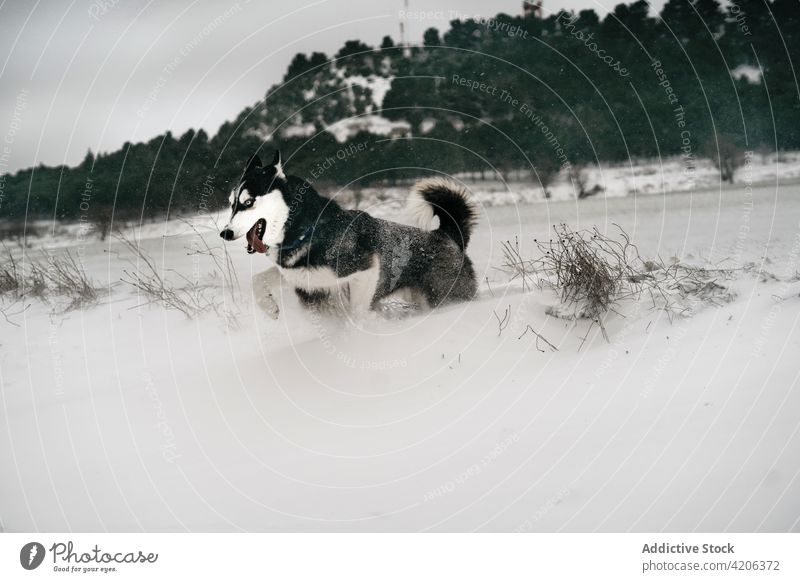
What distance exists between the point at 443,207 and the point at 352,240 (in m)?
0.62

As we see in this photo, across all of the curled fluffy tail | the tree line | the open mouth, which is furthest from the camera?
the tree line

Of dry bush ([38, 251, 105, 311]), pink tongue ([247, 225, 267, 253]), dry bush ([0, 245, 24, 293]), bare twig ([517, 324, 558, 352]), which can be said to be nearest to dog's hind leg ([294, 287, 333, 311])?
pink tongue ([247, 225, 267, 253])

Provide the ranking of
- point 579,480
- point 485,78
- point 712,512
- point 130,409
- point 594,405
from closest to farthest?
point 712,512, point 579,480, point 594,405, point 130,409, point 485,78

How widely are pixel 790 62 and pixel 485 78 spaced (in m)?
2.10

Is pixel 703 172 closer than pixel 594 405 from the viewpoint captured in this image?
No

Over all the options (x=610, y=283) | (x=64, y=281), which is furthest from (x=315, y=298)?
(x=64, y=281)

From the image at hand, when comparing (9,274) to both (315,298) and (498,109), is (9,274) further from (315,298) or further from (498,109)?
(498,109)

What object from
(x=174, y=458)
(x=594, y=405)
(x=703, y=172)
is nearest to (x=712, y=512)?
(x=594, y=405)

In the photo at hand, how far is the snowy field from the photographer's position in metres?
2.10

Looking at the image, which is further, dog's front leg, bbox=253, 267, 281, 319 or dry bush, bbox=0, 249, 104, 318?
dry bush, bbox=0, 249, 104, 318

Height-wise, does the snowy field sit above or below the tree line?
below

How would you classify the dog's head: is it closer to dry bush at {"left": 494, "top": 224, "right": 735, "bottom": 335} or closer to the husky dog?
the husky dog

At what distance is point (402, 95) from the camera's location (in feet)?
12.5

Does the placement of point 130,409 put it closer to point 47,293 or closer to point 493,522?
point 47,293
